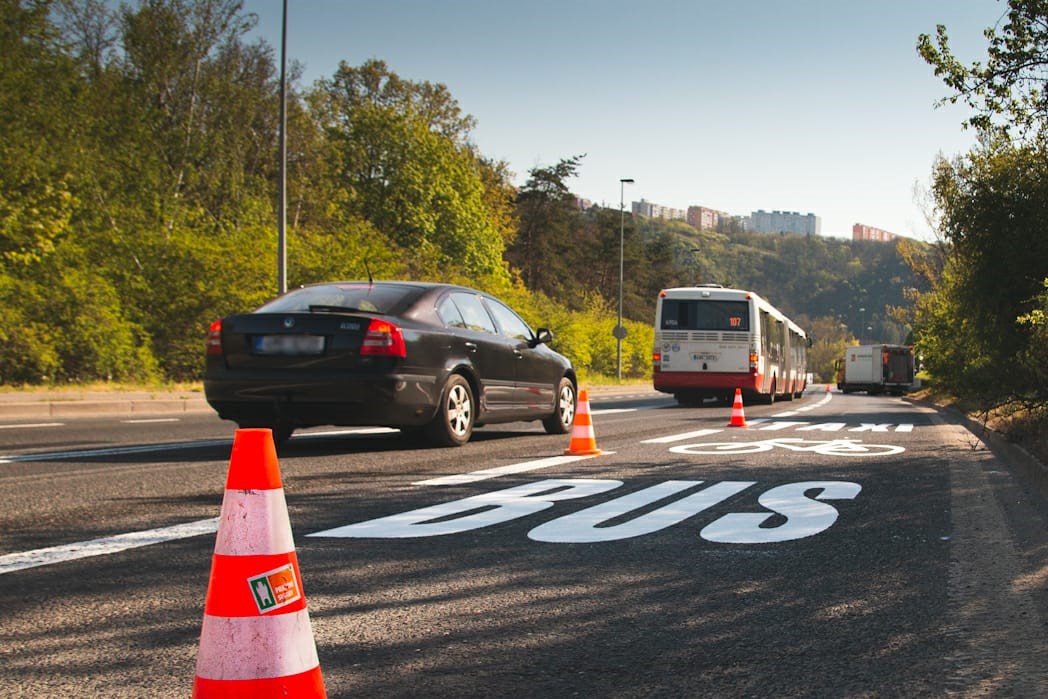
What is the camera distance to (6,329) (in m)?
20.1

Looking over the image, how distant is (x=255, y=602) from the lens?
2.45 m

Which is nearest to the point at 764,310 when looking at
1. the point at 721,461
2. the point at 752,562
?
the point at 721,461

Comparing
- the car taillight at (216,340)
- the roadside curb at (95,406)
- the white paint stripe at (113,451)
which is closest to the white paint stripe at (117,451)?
the white paint stripe at (113,451)

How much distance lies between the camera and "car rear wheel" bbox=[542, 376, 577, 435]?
499 inches

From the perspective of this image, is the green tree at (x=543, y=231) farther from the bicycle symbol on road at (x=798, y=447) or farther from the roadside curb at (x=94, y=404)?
the bicycle symbol on road at (x=798, y=447)

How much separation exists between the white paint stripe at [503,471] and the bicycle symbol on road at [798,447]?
66.0 inches

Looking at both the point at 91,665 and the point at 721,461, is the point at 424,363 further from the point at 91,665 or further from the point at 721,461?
the point at 91,665

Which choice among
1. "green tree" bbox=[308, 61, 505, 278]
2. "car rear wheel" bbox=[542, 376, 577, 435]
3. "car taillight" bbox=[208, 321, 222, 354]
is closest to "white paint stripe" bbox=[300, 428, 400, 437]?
"car rear wheel" bbox=[542, 376, 577, 435]

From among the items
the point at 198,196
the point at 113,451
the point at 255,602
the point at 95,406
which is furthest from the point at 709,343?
the point at 255,602

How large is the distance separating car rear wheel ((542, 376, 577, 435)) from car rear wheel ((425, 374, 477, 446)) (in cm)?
216

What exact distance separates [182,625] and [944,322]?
28682 millimetres

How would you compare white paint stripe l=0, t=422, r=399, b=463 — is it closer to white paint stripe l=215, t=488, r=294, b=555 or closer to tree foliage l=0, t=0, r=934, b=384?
white paint stripe l=215, t=488, r=294, b=555

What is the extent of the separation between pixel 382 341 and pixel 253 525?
6.67 m

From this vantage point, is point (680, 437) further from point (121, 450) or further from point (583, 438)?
point (121, 450)
